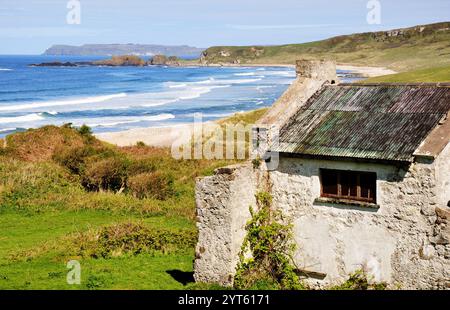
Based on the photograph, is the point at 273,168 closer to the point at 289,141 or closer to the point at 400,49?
the point at 289,141

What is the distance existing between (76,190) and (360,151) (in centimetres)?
1580

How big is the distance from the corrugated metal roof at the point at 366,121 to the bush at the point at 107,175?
13.2 meters

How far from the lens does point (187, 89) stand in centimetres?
10062

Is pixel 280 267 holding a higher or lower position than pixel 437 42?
lower

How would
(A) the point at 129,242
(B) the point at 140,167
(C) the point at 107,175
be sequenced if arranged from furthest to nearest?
(B) the point at 140,167 < (C) the point at 107,175 < (A) the point at 129,242

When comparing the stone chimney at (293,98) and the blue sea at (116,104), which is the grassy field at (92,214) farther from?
the blue sea at (116,104)

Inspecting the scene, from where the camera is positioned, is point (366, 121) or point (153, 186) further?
point (153, 186)

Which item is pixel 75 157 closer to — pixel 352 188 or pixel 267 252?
pixel 267 252

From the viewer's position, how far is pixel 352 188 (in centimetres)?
1263

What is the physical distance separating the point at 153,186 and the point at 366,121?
515 inches

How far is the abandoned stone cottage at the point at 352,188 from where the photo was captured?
11781 millimetres

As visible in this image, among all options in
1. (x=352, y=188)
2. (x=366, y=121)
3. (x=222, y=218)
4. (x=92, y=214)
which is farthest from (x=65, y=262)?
(x=366, y=121)

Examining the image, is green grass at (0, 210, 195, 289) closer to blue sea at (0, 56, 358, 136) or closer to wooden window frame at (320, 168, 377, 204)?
wooden window frame at (320, 168, 377, 204)
